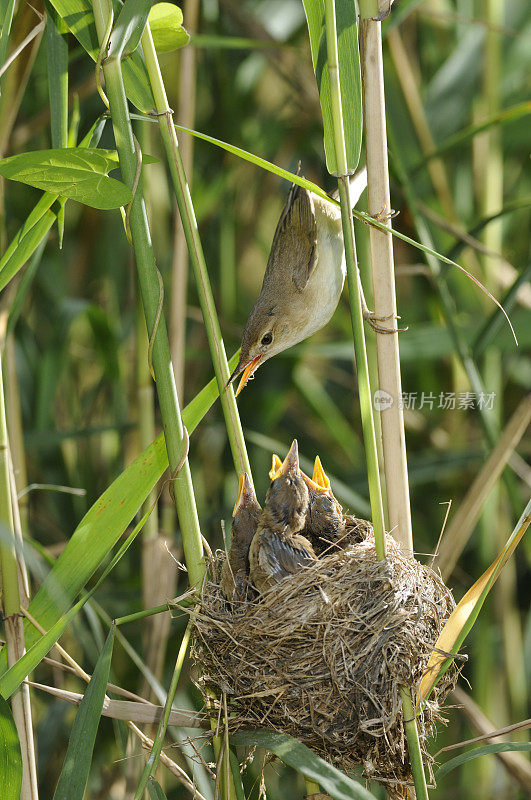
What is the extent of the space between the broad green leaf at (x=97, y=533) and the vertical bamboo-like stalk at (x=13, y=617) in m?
0.03

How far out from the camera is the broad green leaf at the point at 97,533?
105cm

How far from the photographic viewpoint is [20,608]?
43.6 inches

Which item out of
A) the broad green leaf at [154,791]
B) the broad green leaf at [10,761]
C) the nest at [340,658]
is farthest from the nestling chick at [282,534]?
the broad green leaf at [10,761]

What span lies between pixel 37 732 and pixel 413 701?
4.53ft

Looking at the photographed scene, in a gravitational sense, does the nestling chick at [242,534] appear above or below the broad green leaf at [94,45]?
below

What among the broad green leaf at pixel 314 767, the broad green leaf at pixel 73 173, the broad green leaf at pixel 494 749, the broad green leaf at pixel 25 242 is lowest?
the broad green leaf at pixel 494 749

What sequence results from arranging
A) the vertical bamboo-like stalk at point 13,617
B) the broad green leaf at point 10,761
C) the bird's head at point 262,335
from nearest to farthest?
the broad green leaf at point 10,761
the vertical bamboo-like stalk at point 13,617
the bird's head at point 262,335

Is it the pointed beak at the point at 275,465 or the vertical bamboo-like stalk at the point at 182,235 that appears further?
the vertical bamboo-like stalk at the point at 182,235

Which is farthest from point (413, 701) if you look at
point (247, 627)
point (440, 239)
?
point (440, 239)

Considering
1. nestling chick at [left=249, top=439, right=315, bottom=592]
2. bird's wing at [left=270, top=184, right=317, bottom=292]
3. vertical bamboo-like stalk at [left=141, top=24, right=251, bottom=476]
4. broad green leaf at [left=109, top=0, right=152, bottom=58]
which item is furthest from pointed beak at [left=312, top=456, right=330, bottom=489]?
broad green leaf at [left=109, top=0, right=152, bottom=58]

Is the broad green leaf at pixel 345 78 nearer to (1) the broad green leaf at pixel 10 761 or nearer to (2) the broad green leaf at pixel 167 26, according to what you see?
(2) the broad green leaf at pixel 167 26

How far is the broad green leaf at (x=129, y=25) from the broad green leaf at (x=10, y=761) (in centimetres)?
84

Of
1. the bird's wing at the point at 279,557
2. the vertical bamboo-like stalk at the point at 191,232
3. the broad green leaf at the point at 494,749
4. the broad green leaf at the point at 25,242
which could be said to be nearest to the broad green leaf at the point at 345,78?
the vertical bamboo-like stalk at the point at 191,232

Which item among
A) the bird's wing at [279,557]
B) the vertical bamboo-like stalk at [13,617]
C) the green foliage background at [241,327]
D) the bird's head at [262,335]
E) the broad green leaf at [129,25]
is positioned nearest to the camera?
the broad green leaf at [129,25]
